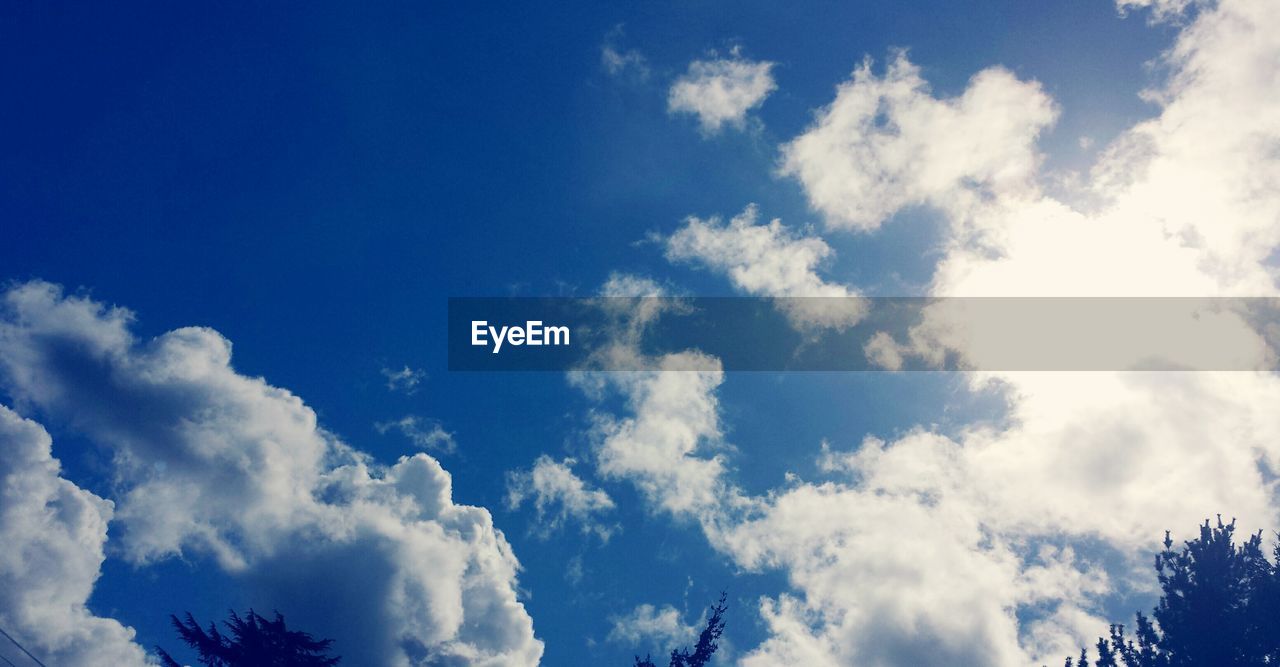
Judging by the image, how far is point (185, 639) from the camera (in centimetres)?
2877

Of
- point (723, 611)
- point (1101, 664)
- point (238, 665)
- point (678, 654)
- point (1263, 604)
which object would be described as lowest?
point (238, 665)

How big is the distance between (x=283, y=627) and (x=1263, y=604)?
129 ft

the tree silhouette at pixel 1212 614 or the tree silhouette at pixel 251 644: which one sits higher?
the tree silhouette at pixel 1212 614

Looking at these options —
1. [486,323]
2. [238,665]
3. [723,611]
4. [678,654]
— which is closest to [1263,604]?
[723,611]

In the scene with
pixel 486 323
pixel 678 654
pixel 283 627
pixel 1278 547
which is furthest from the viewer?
pixel 678 654

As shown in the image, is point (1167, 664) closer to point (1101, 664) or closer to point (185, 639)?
point (1101, 664)

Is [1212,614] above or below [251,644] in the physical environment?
above

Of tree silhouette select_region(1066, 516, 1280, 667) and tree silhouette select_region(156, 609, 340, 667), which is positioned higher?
tree silhouette select_region(1066, 516, 1280, 667)

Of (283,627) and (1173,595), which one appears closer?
(1173,595)

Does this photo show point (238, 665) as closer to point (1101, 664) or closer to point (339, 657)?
point (339, 657)

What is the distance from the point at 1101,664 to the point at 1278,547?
26.3ft

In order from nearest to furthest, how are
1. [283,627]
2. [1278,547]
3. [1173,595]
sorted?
[1278,547] < [1173,595] < [283,627]

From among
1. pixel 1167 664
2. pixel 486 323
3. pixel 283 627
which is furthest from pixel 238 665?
pixel 1167 664

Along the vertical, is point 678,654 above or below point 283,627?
above
